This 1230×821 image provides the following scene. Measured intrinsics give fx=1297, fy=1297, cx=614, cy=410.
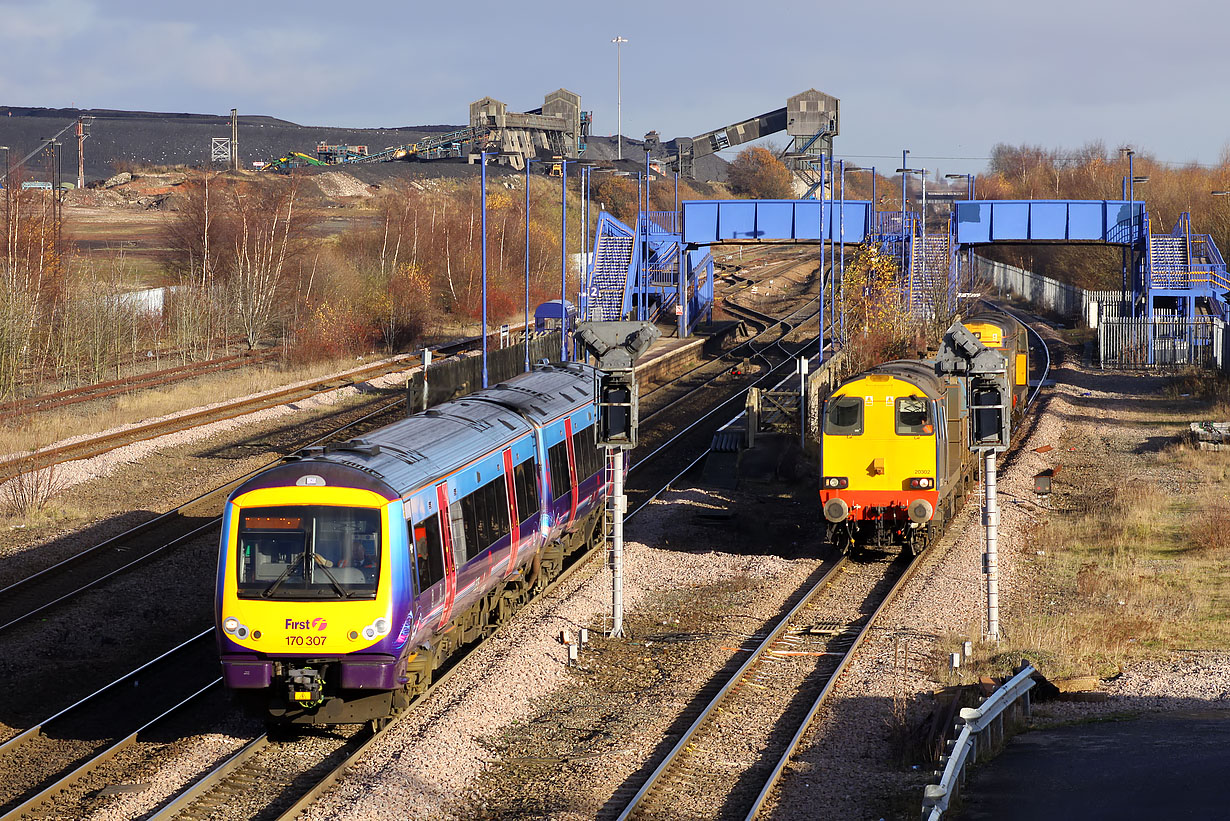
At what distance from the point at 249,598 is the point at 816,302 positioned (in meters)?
56.5

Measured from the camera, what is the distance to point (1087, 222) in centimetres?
5081

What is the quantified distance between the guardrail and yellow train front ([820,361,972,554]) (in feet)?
22.7

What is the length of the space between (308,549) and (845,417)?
34.2 ft

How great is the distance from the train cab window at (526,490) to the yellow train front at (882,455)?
16.8ft

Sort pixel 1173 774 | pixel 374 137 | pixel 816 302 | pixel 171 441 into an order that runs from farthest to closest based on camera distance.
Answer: pixel 374 137, pixel 816 302, pixel 171 441, pixel 1173 774

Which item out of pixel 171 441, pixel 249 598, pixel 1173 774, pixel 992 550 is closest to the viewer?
pixel 1173 774

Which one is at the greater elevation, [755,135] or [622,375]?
[755,135]

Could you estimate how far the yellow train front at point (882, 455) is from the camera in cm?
2019

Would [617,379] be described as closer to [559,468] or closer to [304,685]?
[559,468]

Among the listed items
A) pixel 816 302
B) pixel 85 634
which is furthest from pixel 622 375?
pixel 816 302

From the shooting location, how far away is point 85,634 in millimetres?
16812

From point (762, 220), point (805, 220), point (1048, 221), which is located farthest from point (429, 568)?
point (1048, 221)

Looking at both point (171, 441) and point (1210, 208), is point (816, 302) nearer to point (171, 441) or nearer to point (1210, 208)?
point (1210, 208)

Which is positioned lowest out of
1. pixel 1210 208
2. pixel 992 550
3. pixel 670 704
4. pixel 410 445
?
pixel 670 704
